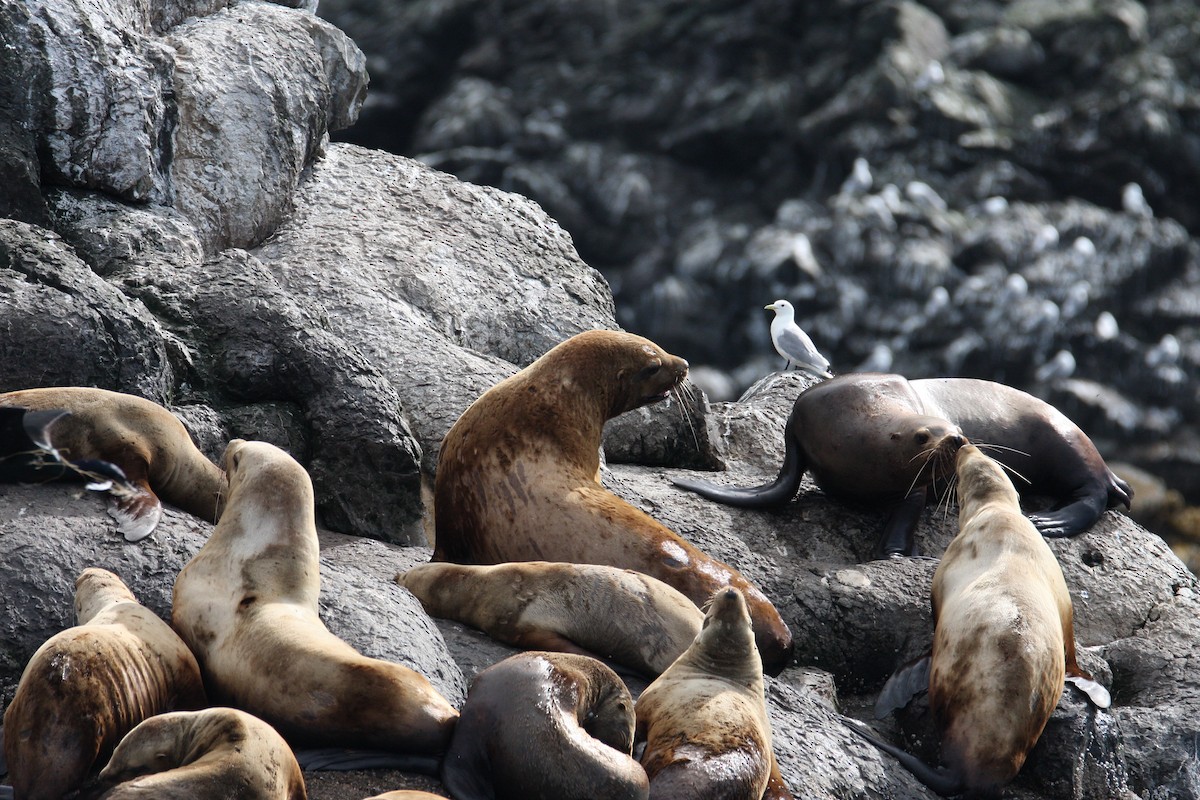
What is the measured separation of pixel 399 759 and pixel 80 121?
14.5 feet

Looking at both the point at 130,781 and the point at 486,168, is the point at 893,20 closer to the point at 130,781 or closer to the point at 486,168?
the point at 486,168

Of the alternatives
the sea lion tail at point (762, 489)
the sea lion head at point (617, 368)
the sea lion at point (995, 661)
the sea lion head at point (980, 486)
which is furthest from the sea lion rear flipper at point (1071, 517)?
the sea lion head at point (617, 368)

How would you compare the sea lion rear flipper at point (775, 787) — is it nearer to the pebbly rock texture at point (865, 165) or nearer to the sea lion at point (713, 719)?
the sea lion at point (713, 719)

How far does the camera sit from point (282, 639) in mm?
3758

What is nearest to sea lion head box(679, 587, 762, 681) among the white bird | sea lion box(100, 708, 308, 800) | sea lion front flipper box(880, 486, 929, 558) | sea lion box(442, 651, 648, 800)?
sea lion box(442, 651, 648, 800)

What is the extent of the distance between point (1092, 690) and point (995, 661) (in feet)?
1.91

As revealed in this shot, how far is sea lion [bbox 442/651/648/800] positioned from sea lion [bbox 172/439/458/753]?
12 centimetres

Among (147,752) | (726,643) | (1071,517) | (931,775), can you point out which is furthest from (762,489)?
(147,752)

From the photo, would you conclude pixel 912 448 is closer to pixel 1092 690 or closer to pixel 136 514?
pixel 1092 690

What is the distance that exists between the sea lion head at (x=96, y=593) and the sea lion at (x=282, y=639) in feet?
0.56

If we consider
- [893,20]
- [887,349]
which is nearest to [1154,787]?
[887,349]

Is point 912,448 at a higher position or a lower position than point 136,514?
lower

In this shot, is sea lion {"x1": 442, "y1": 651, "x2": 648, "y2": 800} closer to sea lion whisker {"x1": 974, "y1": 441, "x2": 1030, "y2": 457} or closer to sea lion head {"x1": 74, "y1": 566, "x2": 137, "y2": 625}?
sea lion head {"x1": 74, "y1": 566, "x2": 137, "y2": 625}

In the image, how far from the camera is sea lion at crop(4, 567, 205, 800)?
3293 mm
